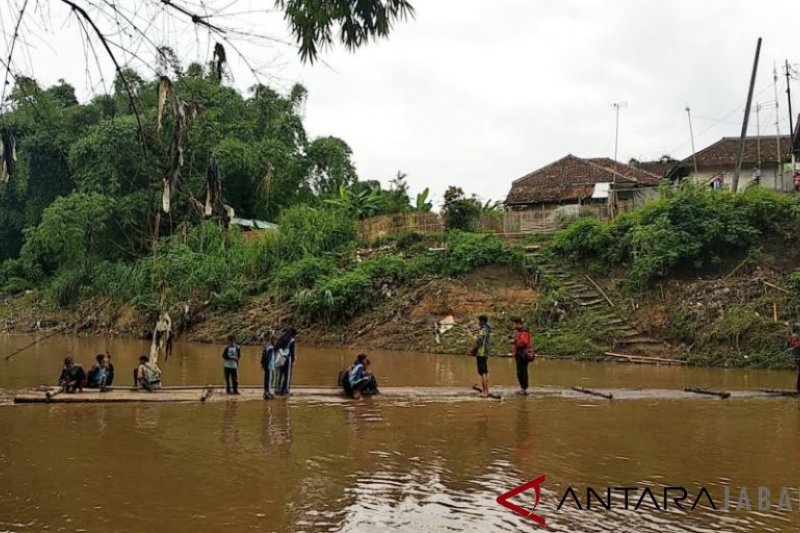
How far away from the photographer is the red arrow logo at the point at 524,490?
251 inches

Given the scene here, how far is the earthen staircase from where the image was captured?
21.7m

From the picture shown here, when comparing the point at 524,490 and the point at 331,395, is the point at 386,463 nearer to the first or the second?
the point at 524,490

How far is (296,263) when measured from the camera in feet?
100

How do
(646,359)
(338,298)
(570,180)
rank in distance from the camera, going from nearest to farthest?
(646,359), (338,298), (570,180)

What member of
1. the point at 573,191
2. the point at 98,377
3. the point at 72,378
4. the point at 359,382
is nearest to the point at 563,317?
the point at 573,191

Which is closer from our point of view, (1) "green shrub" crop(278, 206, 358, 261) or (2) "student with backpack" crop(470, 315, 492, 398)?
(2) "student with backpack" crop(470, 315, 492, 398)

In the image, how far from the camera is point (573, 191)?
115ft

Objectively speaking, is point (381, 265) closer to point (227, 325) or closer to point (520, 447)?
point (227, 325)

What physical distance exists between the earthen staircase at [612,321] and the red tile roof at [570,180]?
812cm

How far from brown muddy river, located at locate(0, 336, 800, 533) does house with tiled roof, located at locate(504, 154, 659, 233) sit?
18.9 metres

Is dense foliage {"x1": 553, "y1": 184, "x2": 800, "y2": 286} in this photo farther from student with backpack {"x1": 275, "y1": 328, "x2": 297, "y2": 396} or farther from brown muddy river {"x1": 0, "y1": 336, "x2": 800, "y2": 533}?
student with backpack {"x1": 275, "y1": 328, "x2": 297, "y2": 396}

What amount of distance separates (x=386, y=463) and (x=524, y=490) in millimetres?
1777

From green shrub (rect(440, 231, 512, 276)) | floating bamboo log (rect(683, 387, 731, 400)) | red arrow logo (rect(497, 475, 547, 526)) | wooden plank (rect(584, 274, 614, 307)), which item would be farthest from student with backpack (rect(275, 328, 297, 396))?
green shrub (rect(440, 231, 512, 276))

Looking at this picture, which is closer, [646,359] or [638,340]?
[646,359]
